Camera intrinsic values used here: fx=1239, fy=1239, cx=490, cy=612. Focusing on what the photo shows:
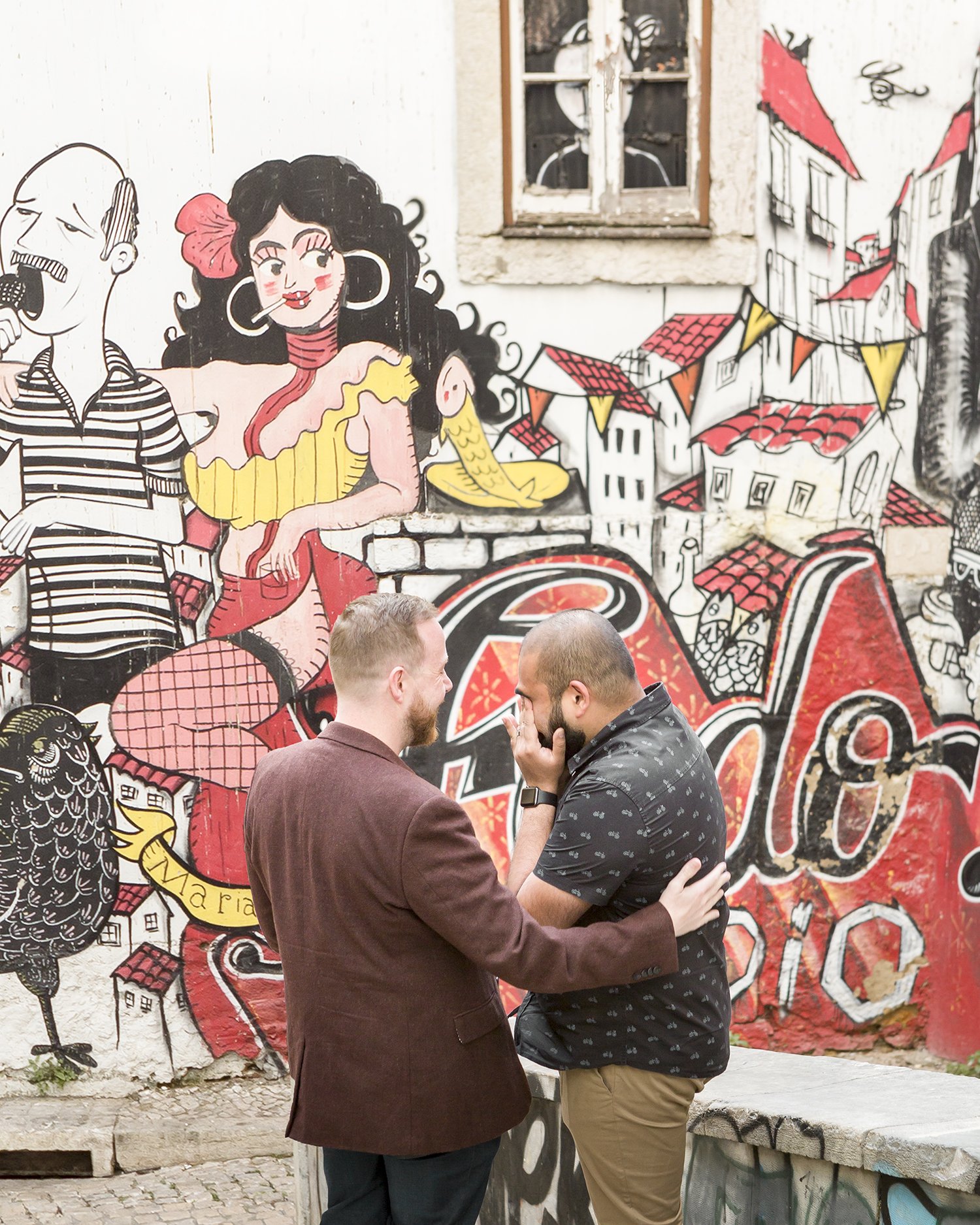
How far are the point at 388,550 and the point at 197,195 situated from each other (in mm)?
1691

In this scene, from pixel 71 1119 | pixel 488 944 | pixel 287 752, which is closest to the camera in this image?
pixel 488 944

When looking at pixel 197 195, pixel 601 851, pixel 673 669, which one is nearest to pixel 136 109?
pixel 197 195

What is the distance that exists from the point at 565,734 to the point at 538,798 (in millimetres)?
161

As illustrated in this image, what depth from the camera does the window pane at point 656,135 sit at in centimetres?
531

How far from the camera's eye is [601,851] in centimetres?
262

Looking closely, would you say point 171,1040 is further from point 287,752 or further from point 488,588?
point 287,752

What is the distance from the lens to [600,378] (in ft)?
17.5

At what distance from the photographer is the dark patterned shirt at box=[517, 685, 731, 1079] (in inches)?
104

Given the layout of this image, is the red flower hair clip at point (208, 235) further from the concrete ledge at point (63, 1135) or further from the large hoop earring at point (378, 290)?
the concrete ledge at point (63, 1135)

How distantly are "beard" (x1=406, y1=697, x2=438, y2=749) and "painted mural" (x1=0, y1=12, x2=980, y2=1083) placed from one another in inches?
99.4

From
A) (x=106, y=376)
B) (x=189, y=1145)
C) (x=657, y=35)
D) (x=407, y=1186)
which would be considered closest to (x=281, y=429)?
(x=106, y=376)

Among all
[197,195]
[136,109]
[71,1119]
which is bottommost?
[71,1119]

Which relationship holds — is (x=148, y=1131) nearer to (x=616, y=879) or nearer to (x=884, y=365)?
(x=616, y=879)

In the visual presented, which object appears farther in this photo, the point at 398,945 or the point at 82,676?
the point at 82,676
